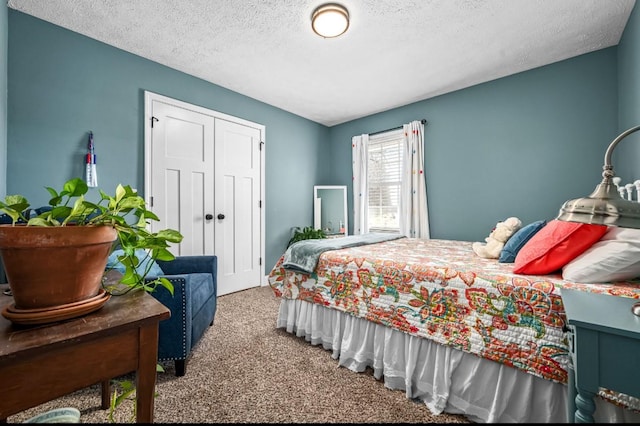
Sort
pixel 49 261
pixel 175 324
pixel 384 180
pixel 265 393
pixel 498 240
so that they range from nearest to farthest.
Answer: pixel 49 261, pixel 265 393, pixel 175 324, pixel 498 240, pixel 384 180

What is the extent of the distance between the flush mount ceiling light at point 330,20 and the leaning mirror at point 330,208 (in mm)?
2550

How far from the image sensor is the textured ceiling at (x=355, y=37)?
205 cm

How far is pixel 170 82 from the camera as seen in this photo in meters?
2.96

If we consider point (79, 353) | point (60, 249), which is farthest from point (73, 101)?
point (79, 353)

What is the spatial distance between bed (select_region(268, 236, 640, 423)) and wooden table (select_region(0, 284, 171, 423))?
1.35 metres

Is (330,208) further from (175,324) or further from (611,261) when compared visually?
(611,261)

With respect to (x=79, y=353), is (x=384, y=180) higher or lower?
higher

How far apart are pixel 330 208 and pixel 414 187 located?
1447 millimetres

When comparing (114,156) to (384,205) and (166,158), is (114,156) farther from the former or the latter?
(384,205)

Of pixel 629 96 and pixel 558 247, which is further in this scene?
pixel 629 96

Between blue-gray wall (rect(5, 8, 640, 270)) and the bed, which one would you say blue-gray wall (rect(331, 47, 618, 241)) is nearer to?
blue-gray wall (rect(5, 8, 640, 270))

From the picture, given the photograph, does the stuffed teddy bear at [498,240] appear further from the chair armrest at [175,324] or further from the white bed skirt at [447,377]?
the chair armrest at [175,324]

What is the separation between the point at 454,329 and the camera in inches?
58.4

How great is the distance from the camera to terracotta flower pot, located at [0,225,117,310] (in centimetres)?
63
